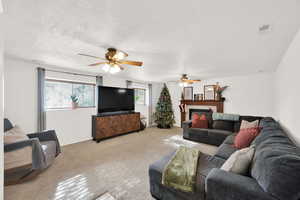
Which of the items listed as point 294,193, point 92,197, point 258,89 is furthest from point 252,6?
point 258,89

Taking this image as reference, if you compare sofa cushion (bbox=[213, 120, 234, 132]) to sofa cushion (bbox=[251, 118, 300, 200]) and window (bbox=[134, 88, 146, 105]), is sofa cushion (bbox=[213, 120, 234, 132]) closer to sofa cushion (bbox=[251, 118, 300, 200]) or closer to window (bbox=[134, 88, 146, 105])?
sofa cushion (bbox=[251, 118, 300, 200])

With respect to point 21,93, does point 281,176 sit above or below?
below

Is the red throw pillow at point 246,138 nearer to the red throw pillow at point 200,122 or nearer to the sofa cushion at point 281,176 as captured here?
the sofa cushion at point 281,176

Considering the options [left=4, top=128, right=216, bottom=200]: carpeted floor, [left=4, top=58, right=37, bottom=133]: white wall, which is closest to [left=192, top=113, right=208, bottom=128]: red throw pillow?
[left=4, top=128, right=216, bottom=200]: carpeted floor

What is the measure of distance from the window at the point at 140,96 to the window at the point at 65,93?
2081 millimetres

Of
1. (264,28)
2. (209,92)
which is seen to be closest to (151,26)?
(264,28)

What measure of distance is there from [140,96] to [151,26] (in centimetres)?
475

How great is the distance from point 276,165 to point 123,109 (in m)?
4.46

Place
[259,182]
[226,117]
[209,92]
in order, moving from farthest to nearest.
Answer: [209,92], [226,117], [259,182]

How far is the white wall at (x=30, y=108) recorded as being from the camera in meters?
2.89

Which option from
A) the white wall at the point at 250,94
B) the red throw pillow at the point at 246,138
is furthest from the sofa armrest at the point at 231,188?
the white wall at the point at 250,94

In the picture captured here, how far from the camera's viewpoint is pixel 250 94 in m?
4.45

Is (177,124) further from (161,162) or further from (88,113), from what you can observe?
(161,162)

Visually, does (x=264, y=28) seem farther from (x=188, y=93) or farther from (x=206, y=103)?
(x=188, y=93)
